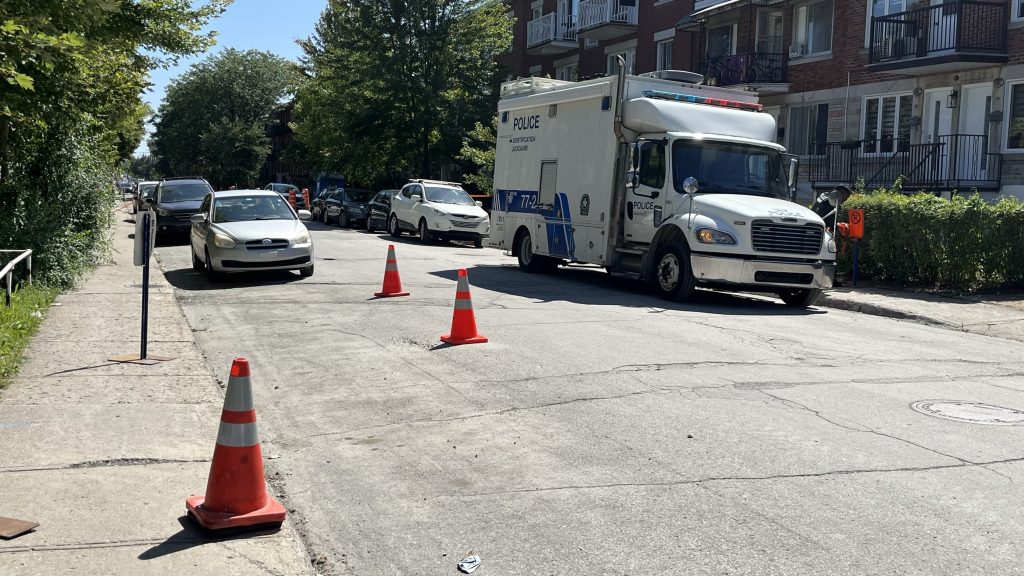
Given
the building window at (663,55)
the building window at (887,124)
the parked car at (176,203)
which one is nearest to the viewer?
the building window at (887,124)

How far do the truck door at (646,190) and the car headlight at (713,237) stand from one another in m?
1.09

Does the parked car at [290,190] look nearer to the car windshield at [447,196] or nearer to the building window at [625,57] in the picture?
the building window at [625,57]

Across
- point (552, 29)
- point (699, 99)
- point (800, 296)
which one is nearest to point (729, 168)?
point (699, 99)

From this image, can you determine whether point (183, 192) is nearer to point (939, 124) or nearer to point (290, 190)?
point (939, 124)

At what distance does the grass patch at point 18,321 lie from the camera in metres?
8.16

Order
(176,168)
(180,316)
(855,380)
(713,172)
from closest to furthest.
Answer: (855,380), (180,316), (713,172), (176,168)

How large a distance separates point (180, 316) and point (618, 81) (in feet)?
24.3

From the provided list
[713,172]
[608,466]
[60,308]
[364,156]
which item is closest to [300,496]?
[608,466]

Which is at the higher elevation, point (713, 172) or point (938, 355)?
point (713, 172)

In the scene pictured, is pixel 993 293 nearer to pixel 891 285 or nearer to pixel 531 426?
pixel 891 285

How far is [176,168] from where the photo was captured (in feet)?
285

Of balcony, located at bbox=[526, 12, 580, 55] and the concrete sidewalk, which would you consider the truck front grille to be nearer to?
the concrete sidewalk

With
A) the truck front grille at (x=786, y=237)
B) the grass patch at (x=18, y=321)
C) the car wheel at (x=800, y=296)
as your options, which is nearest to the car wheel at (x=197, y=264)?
the grass patch at (x=18, y=321)

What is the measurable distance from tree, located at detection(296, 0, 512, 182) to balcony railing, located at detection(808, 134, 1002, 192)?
17.7m
